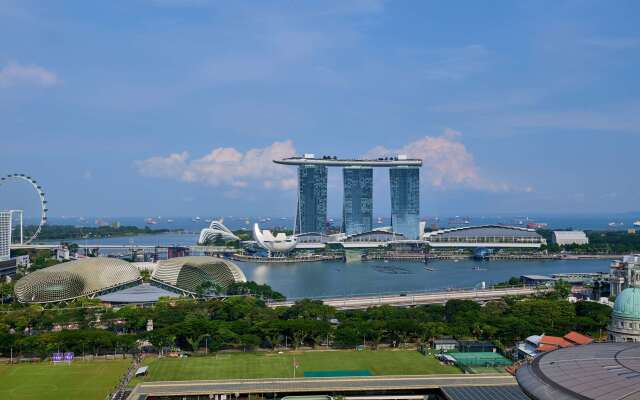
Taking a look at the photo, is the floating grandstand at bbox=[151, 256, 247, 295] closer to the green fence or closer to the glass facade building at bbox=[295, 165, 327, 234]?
the green fence

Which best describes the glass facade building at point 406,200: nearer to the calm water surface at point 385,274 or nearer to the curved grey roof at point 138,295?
the calm water surface at point 385,274

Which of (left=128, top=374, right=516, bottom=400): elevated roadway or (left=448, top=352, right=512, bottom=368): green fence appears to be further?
(left=448, top=352, right=512, bottom=368): green fence

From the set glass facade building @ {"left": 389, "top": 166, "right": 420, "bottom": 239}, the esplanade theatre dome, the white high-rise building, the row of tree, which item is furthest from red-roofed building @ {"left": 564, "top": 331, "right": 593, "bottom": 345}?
glass facade building @ {"left": 389, "top": 166, "right": 420, "bottom": 239}

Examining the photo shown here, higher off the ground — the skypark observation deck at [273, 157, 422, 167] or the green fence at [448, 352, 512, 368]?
the skypark observation deck at [273, 157, 422, 167]

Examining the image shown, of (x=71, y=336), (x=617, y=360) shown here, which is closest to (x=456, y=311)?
(x=71, y=336)

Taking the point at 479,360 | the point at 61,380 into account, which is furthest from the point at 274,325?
the point at 61,380

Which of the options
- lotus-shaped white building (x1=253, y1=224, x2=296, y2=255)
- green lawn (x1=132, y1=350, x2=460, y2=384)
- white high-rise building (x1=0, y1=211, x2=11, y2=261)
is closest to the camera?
green lawn (x1=132, y1=350, x2=460, y2=384)
